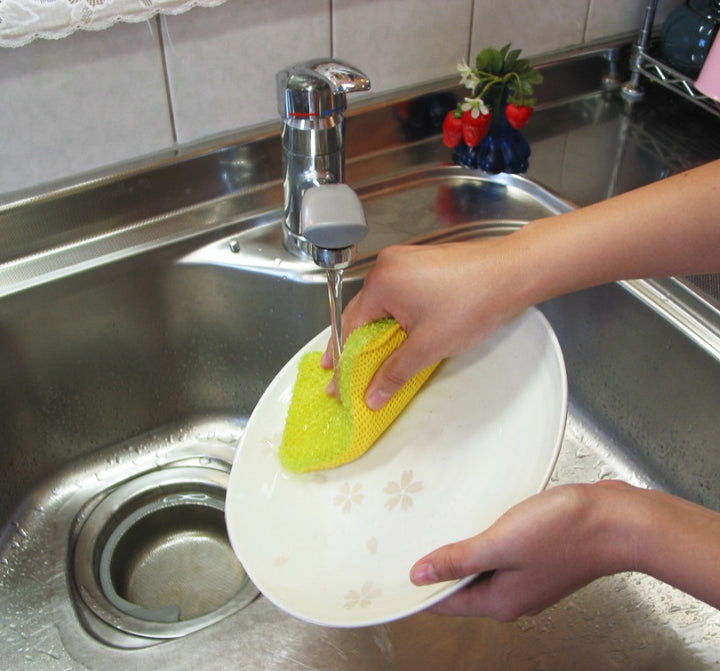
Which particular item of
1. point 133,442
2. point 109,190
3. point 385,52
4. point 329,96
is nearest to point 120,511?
point 133,442

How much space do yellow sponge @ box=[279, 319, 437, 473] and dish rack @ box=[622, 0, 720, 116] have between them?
521 mm

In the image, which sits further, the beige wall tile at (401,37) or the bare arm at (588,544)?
the beige wall tile at (401,37)

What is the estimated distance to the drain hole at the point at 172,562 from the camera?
2.19 ft

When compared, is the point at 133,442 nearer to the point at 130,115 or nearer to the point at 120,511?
the point at 120,511

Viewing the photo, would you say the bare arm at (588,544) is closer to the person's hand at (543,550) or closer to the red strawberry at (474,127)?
the person's hand at (543,550)

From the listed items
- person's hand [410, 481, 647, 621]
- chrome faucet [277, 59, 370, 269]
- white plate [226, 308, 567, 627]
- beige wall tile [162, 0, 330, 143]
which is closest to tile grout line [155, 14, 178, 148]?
beige wall tile [162, 0, 330, 143]

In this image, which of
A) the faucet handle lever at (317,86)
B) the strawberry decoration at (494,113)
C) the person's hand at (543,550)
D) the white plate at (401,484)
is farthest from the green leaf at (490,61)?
the person's hand at (543,550)

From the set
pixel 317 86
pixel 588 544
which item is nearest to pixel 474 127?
pixel 317 86

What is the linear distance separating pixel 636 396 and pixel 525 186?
248mm

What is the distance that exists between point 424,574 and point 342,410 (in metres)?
0.14

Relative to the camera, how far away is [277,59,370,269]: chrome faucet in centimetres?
48

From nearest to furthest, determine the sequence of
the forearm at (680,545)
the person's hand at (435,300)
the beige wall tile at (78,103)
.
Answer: the forearm at (680,545), the person's hand at (435,300), the beige wall tile at (78,103)

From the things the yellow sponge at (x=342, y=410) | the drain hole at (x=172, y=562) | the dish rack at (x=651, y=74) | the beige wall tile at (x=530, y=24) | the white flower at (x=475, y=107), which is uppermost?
the beige wall tile at (x=530, y=24)

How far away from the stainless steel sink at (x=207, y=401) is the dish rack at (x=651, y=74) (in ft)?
0.71
